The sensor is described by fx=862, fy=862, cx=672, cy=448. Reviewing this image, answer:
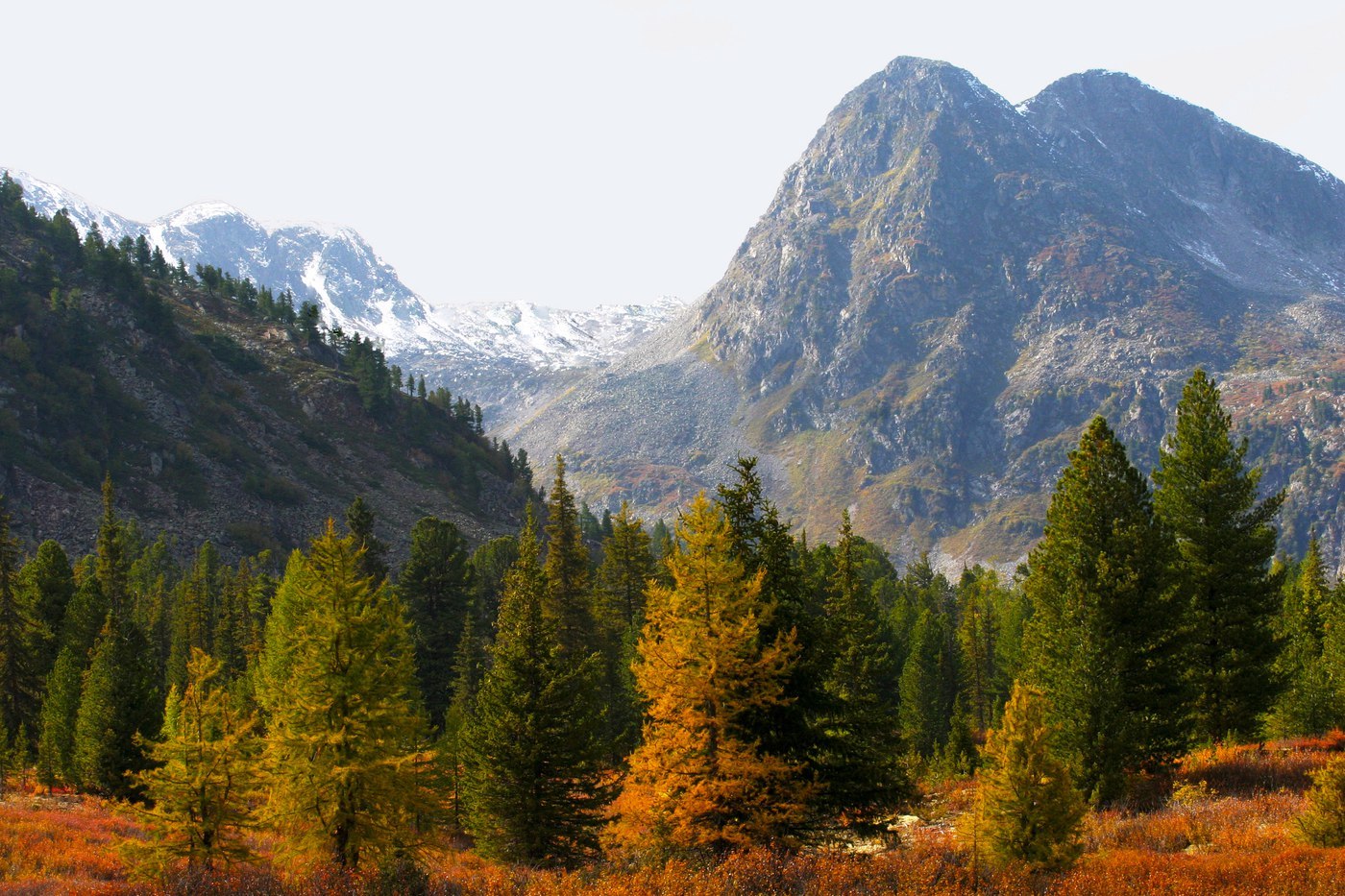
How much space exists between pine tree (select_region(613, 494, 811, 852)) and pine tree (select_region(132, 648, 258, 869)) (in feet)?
32.1

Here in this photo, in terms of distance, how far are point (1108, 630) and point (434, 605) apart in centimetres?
4451

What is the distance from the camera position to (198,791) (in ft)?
70.3

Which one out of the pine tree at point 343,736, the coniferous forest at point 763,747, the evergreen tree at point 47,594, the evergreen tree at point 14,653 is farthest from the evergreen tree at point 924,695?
the evergreen tree at point 47,594

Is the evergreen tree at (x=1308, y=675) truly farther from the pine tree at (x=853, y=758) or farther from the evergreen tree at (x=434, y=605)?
the evergreen tree at (x=434, y=605)

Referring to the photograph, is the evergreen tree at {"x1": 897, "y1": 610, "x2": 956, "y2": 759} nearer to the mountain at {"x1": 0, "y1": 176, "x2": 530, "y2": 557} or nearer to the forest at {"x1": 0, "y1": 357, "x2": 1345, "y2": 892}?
the forest at {"x1": 0, "y1": 357, "x2": 1345, "y2": 892}

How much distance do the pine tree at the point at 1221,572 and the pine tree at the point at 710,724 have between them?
48.5 ft

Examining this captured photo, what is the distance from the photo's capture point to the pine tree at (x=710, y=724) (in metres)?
19.4

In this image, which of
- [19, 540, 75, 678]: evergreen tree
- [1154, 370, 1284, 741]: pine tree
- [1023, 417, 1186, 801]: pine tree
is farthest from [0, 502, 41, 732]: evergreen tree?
[1154, 370, 1284, 741]: pine tree

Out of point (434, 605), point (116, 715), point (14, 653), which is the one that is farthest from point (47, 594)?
point (116, 715)

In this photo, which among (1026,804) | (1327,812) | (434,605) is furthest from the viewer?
(434,605)

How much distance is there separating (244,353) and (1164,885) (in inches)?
5772

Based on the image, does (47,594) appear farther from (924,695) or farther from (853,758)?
(924,695)

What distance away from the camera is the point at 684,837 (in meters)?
19.3

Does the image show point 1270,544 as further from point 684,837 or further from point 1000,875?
point 684,837
